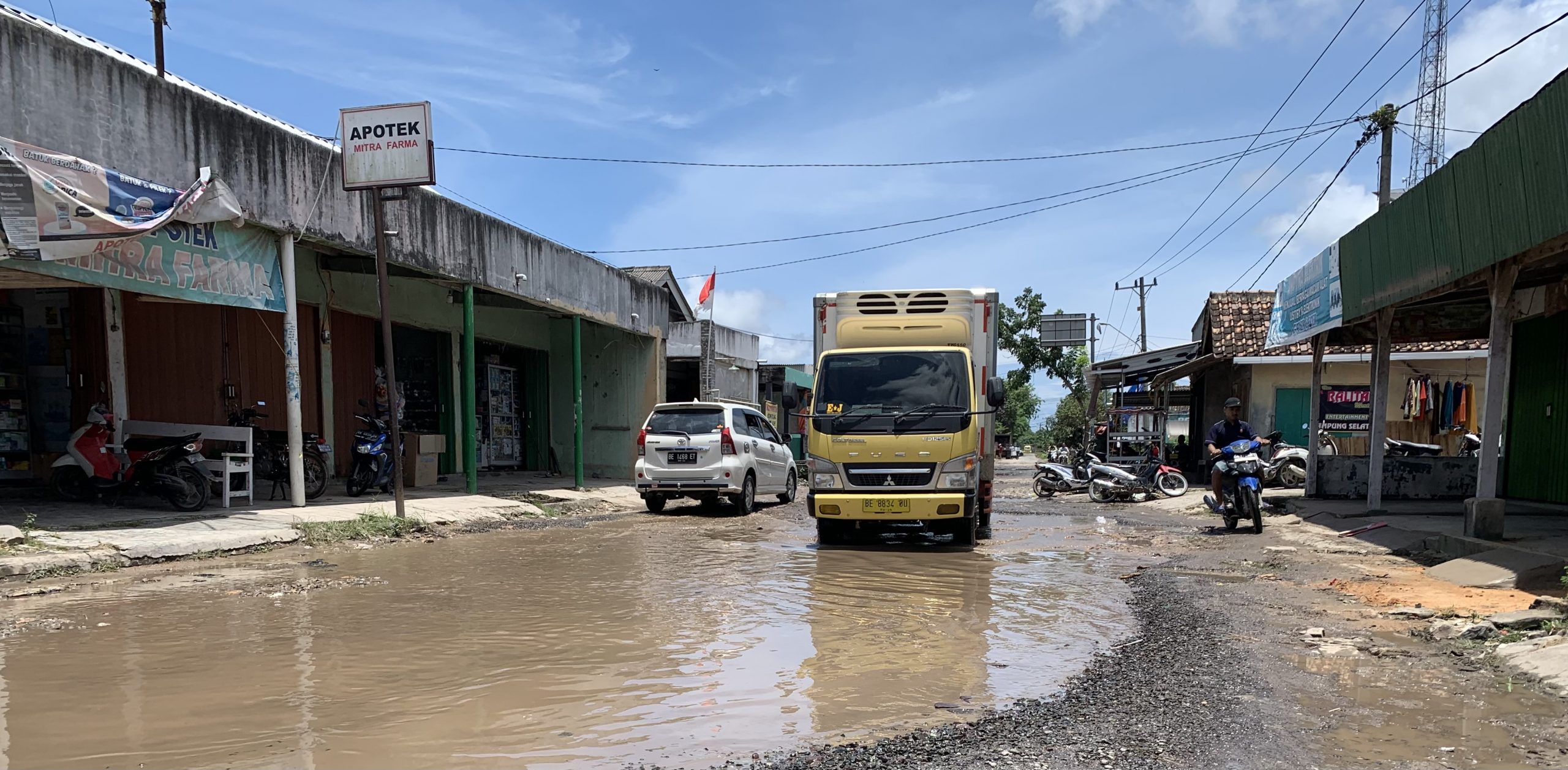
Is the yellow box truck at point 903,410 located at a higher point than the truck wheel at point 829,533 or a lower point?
higher

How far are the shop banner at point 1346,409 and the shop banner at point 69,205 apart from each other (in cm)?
2027

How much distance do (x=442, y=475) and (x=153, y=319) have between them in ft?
20.9

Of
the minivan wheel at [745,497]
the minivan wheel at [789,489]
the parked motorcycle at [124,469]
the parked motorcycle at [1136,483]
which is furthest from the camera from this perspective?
the parked motorcycle at [1136,483]

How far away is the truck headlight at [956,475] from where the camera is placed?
942 cm

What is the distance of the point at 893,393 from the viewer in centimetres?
980

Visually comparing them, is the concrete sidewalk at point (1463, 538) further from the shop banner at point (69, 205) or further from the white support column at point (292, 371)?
the shop banner at point (69, 205)

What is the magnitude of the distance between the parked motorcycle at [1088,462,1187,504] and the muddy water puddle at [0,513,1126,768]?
10.1 metres

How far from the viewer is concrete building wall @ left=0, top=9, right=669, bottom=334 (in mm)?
8266

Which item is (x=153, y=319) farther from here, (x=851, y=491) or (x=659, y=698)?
(x=659, y=698)

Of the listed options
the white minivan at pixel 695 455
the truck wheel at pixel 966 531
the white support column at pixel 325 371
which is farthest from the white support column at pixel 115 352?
the truck wheel at pixel 966 531

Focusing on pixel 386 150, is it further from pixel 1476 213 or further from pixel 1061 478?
pixel 1061 478

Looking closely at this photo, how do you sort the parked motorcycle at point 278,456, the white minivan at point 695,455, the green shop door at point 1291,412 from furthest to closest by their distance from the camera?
the green shop door at point 1291,412 < the white minivan at point 695,455 < the parked motorcycle at point 278,456

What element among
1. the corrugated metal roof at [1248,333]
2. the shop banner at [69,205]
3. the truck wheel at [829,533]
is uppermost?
the shop banner at [69,205]

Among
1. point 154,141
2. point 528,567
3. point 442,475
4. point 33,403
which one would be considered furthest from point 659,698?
point 442,475
